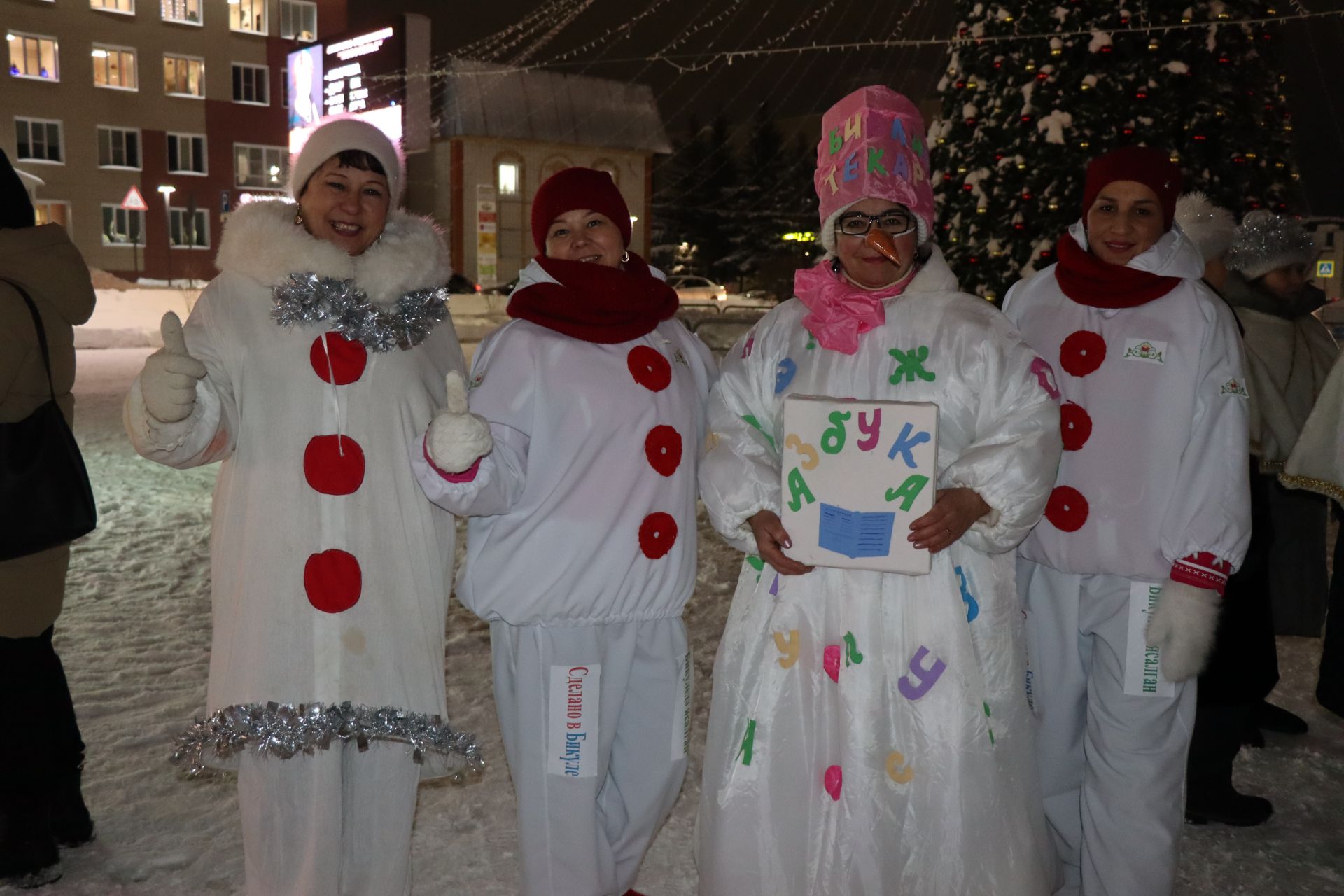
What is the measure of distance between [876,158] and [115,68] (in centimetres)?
3792

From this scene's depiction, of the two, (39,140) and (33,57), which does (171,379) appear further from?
(33,57)

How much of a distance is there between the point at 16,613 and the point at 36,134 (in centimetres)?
3585

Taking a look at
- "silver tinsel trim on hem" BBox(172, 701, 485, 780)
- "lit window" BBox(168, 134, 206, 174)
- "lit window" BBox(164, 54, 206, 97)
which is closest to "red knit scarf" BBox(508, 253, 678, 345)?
"silver tinsel trim on hem" BBox(172, 701, 485, 780)

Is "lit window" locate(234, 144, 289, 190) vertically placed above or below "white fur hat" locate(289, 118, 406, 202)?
above

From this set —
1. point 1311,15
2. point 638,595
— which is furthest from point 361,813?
point 1311,15

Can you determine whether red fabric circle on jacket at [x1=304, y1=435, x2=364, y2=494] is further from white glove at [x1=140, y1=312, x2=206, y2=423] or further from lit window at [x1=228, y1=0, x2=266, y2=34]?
lit window at [x1=228, y1=0, x2=266, y2=34]

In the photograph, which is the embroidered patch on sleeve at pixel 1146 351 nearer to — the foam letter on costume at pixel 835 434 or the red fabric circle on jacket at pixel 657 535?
the foam letter on costume at pixel 835 434

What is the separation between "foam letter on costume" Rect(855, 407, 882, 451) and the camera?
8.07ft

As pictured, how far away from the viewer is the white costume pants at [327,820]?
2754 millimetres

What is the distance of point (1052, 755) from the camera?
3162mm

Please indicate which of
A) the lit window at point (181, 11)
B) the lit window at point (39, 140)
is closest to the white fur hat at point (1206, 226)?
the lit window at point (39, 140)

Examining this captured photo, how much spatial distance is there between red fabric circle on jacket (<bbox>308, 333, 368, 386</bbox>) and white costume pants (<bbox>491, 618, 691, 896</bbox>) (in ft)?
2.52

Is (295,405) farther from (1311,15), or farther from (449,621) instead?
(1311,15)

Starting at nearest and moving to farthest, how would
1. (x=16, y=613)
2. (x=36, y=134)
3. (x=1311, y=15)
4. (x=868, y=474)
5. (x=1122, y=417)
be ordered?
(x=868, y=474) < (x=1122, y=417) < (x=16, y=613) < (x=1311, y=15) < (x=36, y=134)
